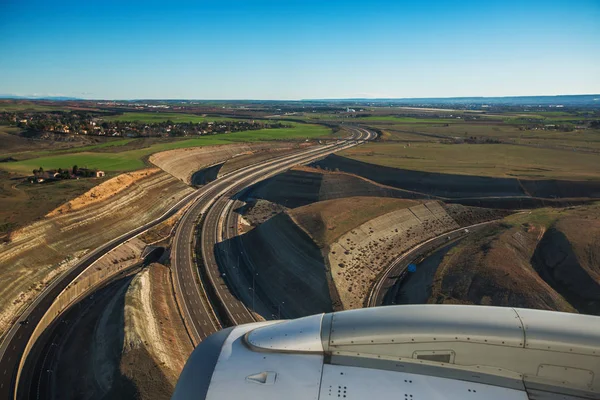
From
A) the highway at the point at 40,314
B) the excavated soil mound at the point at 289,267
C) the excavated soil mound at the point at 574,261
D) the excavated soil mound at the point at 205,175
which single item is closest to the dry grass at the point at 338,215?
the excavated soil mound at the point at 289,267

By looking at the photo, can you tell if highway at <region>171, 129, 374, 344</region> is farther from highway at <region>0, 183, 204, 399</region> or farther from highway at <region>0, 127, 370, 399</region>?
highway at <region>0, 183, 204, 399</region>

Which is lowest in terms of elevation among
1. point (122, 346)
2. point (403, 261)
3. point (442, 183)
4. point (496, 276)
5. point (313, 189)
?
point (122, 346)

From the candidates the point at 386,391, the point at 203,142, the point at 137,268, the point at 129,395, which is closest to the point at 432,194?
the point at 137,268

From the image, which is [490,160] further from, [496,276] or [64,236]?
[64,236]

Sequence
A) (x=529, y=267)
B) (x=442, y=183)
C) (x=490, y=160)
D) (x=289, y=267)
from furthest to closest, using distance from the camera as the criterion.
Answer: (x=490, y=160)
(x=442, y=183)
(x=289, y=267)
(x=529, y=267)

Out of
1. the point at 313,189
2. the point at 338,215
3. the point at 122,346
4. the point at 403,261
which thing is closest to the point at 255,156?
the point at 313,189

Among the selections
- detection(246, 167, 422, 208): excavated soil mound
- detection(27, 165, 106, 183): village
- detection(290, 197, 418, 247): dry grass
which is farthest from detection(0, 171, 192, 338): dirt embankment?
detection(290, 197, 418, 247): dry grass
